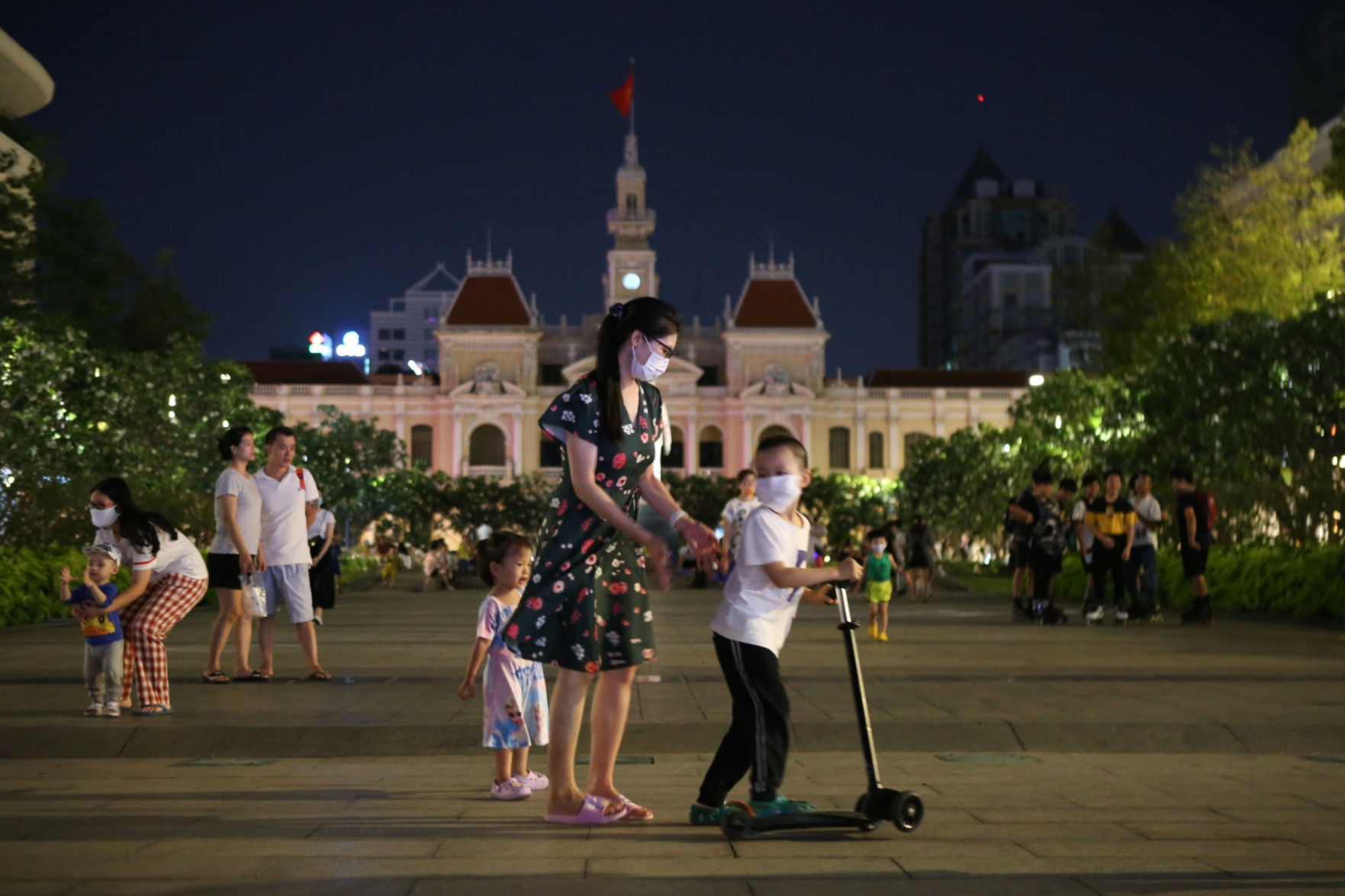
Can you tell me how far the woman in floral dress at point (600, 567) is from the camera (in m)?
4.92

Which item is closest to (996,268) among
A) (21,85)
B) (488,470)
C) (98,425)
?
(488,470)

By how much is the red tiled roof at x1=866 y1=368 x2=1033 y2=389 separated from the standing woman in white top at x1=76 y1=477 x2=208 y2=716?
75.4m

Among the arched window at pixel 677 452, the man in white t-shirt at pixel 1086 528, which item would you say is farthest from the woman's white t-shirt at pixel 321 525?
the arched window at pixel 677 452

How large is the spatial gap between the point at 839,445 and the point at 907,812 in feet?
254

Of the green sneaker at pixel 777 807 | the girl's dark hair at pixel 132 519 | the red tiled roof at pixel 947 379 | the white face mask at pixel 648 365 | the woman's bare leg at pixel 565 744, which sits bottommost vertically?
the green sneaker at pixel 777 807

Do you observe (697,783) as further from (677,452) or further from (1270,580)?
(677,452)

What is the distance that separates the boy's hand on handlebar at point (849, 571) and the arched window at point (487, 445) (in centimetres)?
7492

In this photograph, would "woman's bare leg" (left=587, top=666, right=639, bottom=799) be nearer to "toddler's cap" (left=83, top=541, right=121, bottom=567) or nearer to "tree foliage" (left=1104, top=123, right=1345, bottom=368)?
"toddler's cap" (left=83, top=541, right=121, bottom=567)

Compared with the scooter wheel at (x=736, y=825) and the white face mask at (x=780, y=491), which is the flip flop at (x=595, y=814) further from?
the white face mask at (x=780, y=491)

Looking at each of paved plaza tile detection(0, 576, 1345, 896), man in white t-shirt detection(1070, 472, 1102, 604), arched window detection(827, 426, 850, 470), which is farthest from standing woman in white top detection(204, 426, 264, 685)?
arched window detection(827, 426, 850, 470)

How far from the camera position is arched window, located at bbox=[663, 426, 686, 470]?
79250 mm

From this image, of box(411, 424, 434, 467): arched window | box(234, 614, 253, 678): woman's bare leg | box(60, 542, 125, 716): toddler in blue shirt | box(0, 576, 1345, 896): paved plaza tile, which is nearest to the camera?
box(0, 576, 1345, 896): paved plaza tile

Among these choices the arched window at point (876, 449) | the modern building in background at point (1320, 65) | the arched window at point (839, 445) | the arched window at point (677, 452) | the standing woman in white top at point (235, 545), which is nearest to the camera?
the standing woman in white top at point (235, 545)

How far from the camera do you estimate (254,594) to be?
916cm
